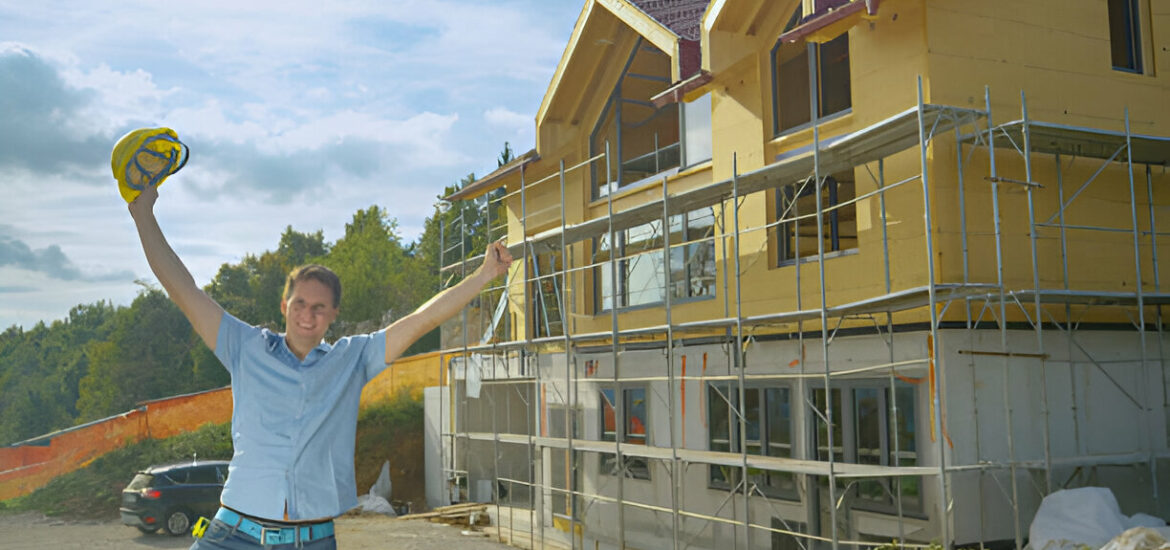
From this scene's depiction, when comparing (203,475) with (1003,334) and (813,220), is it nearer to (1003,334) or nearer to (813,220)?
(813,220)

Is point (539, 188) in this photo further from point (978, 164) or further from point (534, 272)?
point (978, 164)

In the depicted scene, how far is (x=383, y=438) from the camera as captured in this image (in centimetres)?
2695

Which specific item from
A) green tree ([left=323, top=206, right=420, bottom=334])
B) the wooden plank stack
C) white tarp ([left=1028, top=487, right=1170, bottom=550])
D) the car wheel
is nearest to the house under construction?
white tarp ([left=1028, top=487, right=1170, bottom=550])

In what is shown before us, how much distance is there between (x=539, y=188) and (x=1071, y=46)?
1003 cm

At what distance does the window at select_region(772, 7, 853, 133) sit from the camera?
40.9 feet

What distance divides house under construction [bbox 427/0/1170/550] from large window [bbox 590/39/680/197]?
3.44ft

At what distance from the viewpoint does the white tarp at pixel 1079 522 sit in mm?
9367

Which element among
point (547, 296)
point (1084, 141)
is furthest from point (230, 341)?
point (547, 296)

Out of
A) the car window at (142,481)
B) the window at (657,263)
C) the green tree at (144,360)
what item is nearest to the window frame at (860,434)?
the window at (657,263)

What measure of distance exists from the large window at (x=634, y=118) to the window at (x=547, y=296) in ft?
6.01

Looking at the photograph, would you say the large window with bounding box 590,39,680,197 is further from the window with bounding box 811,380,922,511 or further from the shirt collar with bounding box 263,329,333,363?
the shirt collar with bounding box 263,329,333,363

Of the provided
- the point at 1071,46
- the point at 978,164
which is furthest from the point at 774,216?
the point at 1071,46

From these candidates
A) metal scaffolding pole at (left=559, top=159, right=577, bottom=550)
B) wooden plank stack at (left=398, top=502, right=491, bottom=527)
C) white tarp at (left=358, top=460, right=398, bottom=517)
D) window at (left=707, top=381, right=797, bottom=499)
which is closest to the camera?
window at (left=707, top=381, right=797, bottom=499)

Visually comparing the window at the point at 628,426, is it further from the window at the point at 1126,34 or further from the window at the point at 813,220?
the window at the point at 1126,34
